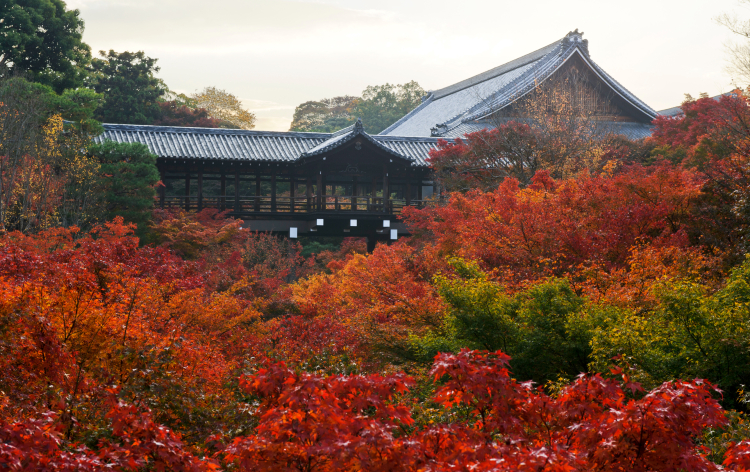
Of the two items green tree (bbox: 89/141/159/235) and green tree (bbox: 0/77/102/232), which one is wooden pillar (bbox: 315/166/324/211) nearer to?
green tree (bbox: 89/141/159/235)

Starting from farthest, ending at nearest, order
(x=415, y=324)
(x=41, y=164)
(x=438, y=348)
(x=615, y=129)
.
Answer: (x=615, y=129)
(x=41, y=164)
(x=415, y=324)
(x=438, y=348)

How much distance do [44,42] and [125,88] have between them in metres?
6.74

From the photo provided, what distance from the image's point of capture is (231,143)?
84.3 ft

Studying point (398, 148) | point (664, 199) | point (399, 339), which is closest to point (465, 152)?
point (398, 148)

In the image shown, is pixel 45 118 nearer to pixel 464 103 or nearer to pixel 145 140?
pixel 145 140

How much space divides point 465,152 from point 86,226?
39.1ft

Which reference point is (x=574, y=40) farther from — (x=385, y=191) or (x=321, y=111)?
(x=321, y=111)

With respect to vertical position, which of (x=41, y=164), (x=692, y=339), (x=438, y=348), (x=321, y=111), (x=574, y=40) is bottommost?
(x=438, y=348)

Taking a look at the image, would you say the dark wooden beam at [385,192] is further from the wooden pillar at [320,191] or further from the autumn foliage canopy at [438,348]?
the autumn foliage canopy at [438,348]

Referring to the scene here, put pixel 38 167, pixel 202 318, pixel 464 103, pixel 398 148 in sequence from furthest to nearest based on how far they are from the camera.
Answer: pixel 464 103 < pixel 398 148 < pixel 38 167 < pixel 202 318

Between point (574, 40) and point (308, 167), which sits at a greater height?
point (574, 40)

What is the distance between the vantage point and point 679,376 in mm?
7617

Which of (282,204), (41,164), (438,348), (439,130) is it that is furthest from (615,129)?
(41,164)

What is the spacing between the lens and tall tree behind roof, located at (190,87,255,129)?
5347 cm
